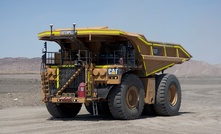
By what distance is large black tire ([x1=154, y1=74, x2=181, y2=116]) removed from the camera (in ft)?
51.4

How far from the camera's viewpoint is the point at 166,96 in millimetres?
15773

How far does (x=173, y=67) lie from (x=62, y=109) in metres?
132

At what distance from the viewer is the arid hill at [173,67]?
137750 mm

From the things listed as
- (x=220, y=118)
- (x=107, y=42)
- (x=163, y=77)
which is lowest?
(x=220, y=118)

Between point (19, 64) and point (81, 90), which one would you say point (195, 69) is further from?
point (81, 90)

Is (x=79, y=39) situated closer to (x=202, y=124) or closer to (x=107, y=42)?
(x=107, y=42)

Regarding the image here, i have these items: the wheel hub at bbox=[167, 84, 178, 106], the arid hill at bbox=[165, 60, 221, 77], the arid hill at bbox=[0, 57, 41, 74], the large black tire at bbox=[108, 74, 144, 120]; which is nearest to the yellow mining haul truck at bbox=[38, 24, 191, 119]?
the large black tire at bbox=[108, 74, 144, 120]

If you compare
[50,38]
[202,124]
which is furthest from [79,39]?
[202,124]

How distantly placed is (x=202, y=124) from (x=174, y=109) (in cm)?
314

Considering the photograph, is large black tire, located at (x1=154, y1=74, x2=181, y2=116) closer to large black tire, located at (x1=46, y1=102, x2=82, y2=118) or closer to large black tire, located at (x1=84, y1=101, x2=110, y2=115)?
large black tire, located at (x1=84, y1=101, x2=110, y2=115)

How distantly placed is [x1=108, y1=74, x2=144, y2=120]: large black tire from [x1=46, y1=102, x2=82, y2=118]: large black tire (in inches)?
79.8

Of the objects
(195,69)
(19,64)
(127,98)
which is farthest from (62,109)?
(19,64)

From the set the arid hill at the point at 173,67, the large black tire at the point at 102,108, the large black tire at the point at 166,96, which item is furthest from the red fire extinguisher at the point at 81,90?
the arid hill at the point at 173,67

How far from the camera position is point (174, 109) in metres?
16.2
